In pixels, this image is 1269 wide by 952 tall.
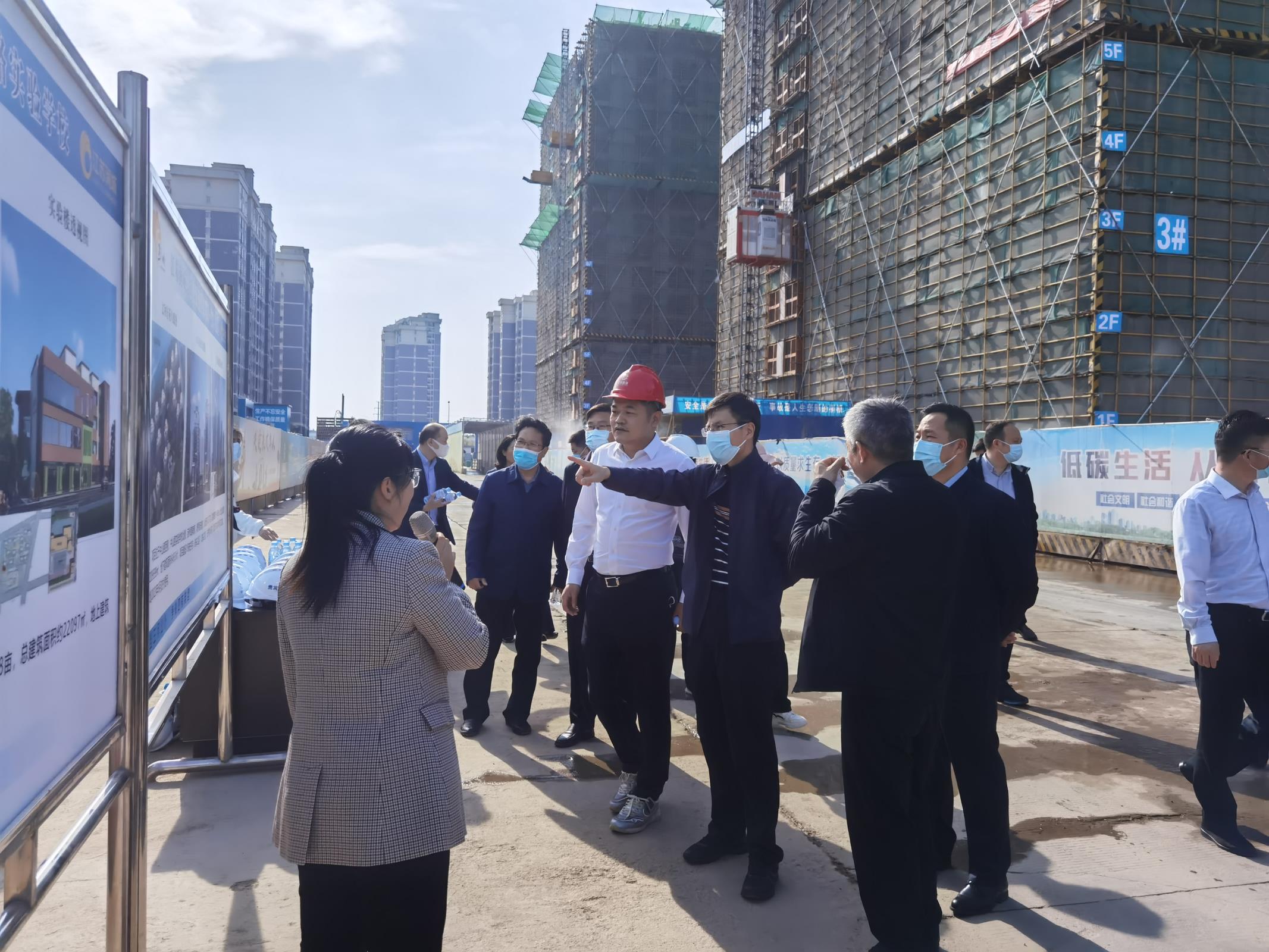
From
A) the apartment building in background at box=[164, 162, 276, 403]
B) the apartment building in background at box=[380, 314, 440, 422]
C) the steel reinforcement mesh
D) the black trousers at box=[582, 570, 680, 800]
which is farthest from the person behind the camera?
the apartment building in background at box=[380, 314, 440, 422]

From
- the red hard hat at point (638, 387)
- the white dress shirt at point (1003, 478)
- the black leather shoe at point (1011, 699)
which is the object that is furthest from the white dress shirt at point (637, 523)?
the white dress shirt at point (1003, 478)

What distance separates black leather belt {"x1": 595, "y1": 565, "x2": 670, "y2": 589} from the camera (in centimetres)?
375

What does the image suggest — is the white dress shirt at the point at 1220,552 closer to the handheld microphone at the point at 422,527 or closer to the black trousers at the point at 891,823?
the black trousers at the point at 891,823

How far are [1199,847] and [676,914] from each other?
2.15 metres

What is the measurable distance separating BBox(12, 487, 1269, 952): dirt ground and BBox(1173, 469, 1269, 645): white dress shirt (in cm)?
96

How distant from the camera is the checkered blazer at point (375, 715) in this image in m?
1.80

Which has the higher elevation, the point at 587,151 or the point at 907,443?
the point at 587,151

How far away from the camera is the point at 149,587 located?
2107mm

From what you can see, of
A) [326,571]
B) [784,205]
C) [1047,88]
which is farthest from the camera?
[784,205]

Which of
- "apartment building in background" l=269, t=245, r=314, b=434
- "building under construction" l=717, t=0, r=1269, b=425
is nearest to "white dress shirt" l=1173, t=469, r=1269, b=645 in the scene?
"building under construction" l=717, t=0, r=1269, b=425

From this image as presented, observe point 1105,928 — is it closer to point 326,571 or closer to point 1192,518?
point 1192,518

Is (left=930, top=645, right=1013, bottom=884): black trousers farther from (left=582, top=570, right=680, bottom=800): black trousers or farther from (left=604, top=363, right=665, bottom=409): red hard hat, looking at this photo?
(left=604, top=363, right=665, bottom=409): red hard hat

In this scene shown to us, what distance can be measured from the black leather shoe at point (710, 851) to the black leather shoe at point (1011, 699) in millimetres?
2812

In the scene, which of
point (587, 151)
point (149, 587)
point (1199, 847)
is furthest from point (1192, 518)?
point (587, 151)
